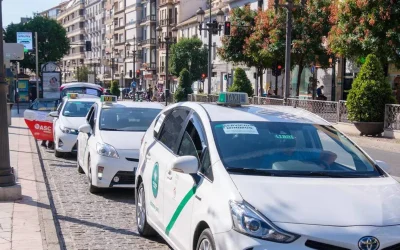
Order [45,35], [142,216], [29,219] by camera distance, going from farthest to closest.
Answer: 1. [45,35]
2. [29,219]
3. [142,216]

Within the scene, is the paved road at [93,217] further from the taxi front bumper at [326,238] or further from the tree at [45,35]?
the tree at [45,35]

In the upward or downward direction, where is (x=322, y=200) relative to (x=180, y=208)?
upward

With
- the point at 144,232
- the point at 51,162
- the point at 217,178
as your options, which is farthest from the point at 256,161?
the point at 51,162

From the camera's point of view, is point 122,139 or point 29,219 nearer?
point 29,219

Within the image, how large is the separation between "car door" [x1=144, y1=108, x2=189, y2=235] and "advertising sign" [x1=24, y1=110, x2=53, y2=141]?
10.5 m

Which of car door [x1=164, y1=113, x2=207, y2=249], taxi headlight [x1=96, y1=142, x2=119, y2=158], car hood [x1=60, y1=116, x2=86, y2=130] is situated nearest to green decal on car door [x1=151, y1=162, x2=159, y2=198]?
car door [x1=164, y1=113, x2=207, y2=249]

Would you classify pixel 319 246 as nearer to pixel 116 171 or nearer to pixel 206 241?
pixel 206 241

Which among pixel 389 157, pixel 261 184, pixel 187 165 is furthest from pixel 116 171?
pixel 389 157

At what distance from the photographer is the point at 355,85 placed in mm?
22953

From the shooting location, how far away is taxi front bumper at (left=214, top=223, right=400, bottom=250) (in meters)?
3.94

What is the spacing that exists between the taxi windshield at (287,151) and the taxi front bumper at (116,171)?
3946 mm

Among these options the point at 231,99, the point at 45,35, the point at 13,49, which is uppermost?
the point at 45,35

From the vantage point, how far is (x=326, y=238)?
3.94 meters

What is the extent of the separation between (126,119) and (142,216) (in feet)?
13.2
